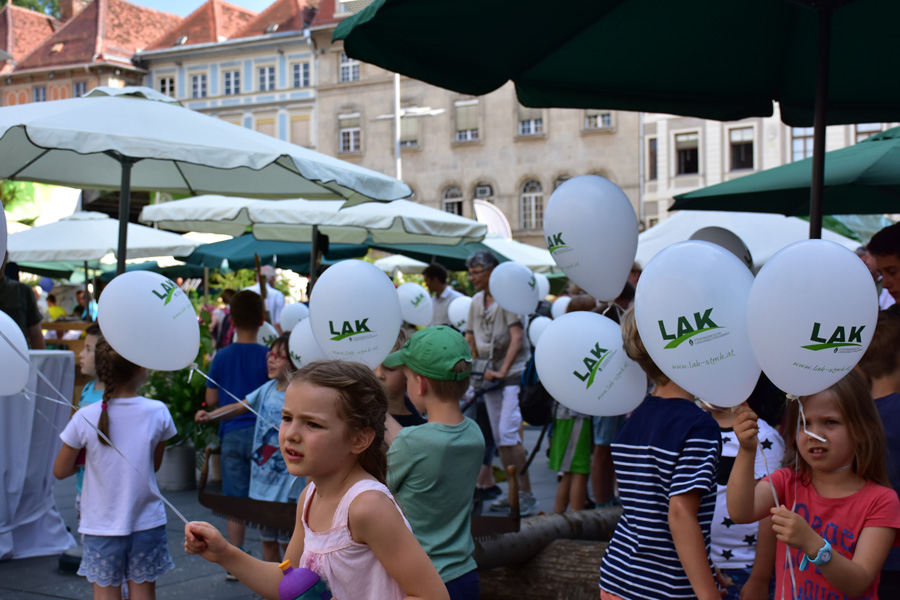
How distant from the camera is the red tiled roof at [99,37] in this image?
159 feet

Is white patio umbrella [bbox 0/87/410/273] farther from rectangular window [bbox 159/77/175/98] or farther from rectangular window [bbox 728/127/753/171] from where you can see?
rectangular window [bbox 159/77/175/98]

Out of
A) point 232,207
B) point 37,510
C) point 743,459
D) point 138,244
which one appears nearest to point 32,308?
point 37,510

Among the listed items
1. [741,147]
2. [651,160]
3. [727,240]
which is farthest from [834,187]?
[651,160]

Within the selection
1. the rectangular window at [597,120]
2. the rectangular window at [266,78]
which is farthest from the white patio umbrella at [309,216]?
the rectangular window at [266,78]

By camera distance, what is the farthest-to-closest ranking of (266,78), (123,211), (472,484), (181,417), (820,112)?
(266,78)
(181,417)
(123,211)
(820,112)
(472,484)

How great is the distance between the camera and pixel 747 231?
28.9ft

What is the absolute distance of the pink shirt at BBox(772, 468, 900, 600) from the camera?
2344mm

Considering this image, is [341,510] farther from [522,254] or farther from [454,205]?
[454,205]

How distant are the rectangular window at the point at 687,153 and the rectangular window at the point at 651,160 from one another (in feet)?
3.34

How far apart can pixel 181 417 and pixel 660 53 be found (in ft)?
15.5

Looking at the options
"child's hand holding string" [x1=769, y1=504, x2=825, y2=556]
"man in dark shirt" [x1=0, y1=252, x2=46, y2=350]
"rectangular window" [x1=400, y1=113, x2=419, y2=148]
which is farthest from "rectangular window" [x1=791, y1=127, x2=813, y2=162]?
"child's hand holding string" [x1=769, y1=504, x2=825, y2=556]

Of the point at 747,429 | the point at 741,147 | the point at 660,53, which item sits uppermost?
the point at 741,147

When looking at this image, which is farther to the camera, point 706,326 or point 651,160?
point 651,160

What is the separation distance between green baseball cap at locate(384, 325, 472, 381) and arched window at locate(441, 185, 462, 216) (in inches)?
1500
